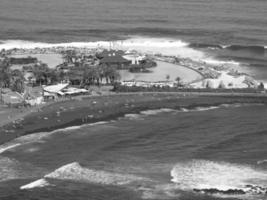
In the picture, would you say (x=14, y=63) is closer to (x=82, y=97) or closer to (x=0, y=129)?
(x=82, y=97)

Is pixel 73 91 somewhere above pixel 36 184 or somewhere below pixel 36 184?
above

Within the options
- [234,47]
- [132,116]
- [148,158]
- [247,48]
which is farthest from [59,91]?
[247,48]

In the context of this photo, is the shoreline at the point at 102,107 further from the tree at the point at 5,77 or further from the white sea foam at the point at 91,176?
the white sea foam at the point at 91,176

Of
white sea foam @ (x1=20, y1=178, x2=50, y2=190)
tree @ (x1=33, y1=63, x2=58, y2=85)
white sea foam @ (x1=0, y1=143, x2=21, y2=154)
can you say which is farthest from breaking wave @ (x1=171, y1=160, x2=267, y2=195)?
tree @ (x1=33, y1=63, x2=58, y2=85)

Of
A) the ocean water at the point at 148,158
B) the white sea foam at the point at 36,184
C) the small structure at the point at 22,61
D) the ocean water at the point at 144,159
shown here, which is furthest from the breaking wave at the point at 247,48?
the white sea foam at the point at 36,184

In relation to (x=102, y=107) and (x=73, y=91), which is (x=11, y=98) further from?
(x=102, y=107)

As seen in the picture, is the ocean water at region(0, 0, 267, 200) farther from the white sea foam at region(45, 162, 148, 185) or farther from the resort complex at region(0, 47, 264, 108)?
the resort complex at region(0, 47, 264, 108)
